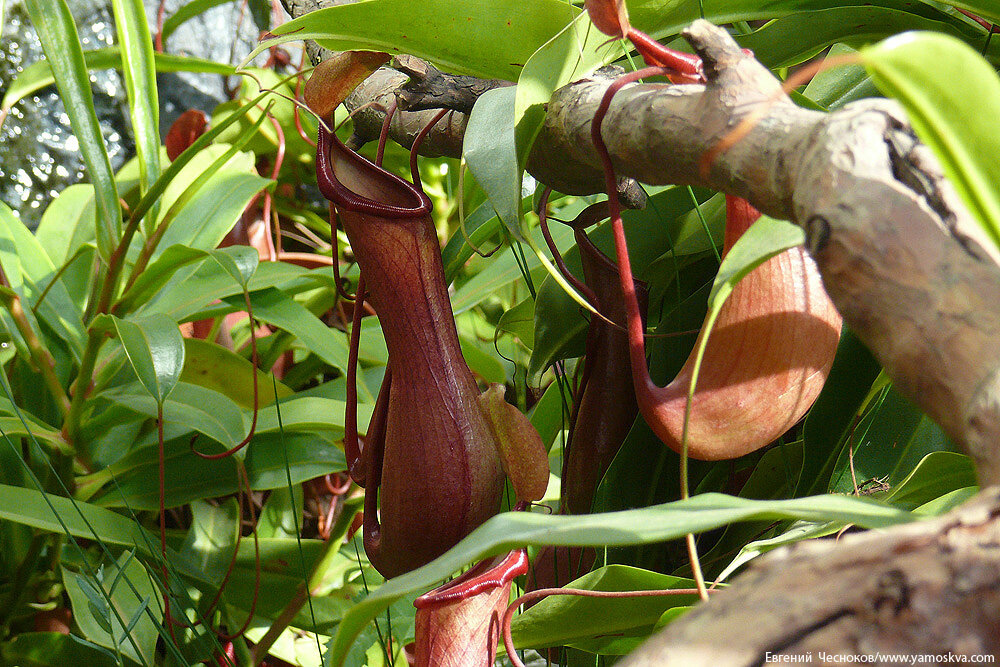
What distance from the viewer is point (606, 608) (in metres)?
0.40

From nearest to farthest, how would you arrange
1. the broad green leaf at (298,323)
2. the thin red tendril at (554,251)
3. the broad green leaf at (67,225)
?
the thin red tendril at (554,251)
the broad green leaf at (298,323)
the broad green leaf at (67,225)

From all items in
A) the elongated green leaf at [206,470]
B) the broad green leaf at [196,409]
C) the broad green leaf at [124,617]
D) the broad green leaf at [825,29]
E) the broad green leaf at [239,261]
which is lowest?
the broad green leaf at [124,617]

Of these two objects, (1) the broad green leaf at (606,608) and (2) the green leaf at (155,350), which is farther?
(2) the green leaf at (155,350)

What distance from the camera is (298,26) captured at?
39 cm

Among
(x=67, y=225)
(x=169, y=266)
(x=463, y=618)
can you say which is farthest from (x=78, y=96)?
(x=463, y=618)

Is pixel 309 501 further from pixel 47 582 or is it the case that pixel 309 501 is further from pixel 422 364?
pixel 422 364

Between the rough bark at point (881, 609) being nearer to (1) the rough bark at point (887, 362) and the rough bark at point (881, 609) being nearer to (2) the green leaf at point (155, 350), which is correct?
(1) the rough bark at point (887, 362)

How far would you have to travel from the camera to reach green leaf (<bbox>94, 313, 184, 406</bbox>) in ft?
1.77

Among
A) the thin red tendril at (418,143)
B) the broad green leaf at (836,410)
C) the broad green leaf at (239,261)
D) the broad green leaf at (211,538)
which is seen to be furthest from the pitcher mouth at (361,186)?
the broad green leaf at (211,538)

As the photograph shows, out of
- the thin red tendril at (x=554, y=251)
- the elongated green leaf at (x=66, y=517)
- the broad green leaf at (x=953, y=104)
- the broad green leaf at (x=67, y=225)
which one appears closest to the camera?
the broad green leaf at (x=953, y=104)

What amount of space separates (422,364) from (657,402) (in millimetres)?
141

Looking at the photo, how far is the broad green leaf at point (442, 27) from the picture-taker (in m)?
0.39

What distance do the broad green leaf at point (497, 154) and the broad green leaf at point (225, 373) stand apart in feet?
1.81

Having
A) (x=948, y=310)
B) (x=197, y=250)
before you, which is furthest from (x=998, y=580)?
(x=197, y=250)
